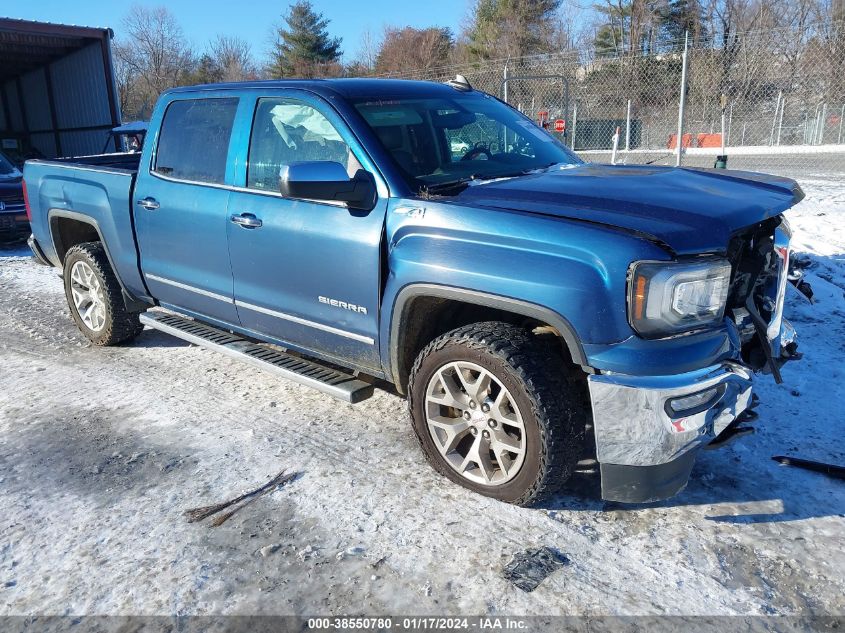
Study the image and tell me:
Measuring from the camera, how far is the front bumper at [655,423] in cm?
257

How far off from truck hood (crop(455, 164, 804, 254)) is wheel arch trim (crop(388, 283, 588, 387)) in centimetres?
39

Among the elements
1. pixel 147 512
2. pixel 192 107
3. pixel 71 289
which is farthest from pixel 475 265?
pixel 71 289

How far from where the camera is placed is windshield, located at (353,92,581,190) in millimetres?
3502

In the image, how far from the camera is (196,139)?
4340mm

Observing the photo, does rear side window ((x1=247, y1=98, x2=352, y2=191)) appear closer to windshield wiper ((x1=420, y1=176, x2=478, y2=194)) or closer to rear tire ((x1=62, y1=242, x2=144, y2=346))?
windshield wiper ((x1=420, y1=176, x2=478, y2=194))

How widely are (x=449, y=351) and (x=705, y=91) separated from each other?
16471mm

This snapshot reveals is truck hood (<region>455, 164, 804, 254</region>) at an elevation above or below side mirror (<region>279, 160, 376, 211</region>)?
below

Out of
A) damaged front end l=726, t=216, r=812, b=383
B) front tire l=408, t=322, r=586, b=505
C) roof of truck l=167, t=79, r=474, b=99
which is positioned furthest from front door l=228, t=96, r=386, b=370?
damaged front end l=726, t=216, r=812, b=383

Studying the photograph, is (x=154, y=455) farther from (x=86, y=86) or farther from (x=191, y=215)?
(x=86, y=86)

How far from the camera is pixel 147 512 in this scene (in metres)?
3.13

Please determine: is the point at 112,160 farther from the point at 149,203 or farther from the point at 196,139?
the point at 196,139

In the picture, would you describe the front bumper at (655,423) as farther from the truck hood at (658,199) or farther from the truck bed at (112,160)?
the truck bed at (112,160)

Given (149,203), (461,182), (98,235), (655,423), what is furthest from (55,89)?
(655,423)

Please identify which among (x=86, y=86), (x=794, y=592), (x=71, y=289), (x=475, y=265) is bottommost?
(x=794, y=592)
